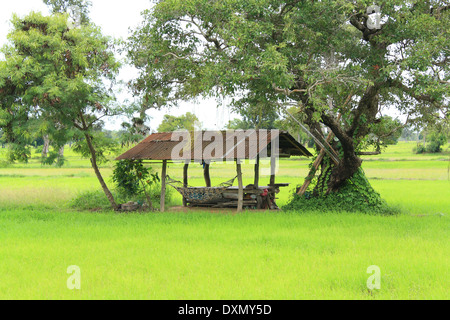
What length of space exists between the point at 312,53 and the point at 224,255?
23.4 ft

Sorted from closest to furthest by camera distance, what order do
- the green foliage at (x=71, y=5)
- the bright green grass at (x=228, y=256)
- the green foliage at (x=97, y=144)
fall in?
the bright green grass at (x=228, y=256) → the green foliage at (x=97, y=144) → the green foliage at (x=71, y=5)

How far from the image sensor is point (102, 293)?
5.99 m

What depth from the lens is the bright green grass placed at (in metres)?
6.12

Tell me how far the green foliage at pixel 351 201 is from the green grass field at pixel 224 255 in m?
0.77

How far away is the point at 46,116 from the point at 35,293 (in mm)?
9445

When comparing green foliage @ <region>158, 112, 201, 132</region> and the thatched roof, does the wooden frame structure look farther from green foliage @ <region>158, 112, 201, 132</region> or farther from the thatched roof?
green foliage @ <region>158, 112, 201, 132</region>

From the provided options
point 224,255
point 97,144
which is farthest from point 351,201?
point 97,144

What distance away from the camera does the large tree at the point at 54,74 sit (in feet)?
45.0

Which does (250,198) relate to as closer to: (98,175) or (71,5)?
(98,175)

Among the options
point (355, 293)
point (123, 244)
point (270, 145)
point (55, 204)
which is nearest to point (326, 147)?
point (270, 145)

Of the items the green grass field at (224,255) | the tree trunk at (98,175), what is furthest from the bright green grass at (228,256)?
the tree trunk at (98,175)

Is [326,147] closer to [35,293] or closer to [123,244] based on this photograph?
[123,244]

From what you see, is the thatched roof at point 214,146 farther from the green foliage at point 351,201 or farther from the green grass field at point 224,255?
the green foliage at point 351,201

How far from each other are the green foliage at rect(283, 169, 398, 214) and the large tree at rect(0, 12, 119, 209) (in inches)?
283
